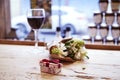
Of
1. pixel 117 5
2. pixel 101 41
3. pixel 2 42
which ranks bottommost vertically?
pixel 101 41

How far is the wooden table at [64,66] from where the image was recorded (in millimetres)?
850

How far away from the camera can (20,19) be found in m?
3.81

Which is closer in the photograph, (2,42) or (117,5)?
(2,42)

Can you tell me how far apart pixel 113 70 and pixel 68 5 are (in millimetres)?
2929

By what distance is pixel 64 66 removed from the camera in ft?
3.17

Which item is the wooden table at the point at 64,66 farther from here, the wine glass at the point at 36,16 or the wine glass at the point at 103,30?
the wine glass at the point at 103,30

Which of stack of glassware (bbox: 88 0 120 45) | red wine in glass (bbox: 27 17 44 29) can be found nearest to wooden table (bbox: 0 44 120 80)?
red wine in glass (bbox: 27 17 44 29)

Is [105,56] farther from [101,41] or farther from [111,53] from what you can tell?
[101,41]

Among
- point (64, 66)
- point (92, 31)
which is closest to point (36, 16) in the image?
point (64, 66)

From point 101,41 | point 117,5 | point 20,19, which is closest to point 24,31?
point 20,19

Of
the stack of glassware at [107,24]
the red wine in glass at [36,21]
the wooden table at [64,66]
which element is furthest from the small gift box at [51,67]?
the stack of glassware at [107,24]

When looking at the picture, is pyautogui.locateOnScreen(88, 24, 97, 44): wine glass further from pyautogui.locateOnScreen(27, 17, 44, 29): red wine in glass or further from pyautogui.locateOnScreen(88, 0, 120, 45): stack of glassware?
pyautogui.locateOnScreen(27, 17, 44, 29): red wine in glass

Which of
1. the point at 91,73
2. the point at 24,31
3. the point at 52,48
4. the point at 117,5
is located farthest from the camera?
the point at 24,31

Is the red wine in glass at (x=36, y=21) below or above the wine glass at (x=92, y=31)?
above
